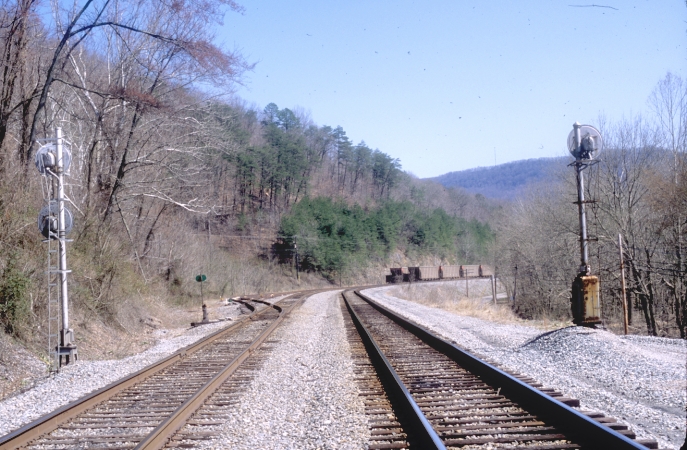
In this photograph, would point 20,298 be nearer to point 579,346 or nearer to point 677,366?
point 579,346

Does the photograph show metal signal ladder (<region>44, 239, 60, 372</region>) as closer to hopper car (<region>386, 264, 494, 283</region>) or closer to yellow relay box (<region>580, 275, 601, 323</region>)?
yellow relay box (<region>580, 275, 601, 323</region>)

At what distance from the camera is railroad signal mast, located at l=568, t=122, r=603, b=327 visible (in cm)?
1258

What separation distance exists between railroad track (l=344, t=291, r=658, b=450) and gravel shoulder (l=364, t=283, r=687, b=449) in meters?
0.67

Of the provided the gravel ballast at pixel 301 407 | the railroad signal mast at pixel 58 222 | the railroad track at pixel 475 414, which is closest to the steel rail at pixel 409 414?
the railroad track at pixel 475 414

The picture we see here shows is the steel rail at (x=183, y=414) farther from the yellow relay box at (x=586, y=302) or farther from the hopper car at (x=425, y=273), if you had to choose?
the hopper car at (x=425, y=273)

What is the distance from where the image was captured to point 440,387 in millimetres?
7340

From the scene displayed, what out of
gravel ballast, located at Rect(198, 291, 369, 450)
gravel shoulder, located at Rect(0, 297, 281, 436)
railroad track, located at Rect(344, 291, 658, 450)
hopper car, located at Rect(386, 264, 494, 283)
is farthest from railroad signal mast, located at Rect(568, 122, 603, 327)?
hopper car, located at Rect(386, 264, 494, 283)

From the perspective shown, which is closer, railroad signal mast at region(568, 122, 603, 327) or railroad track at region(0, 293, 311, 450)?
railroad track at region(0, 293, 311, 450)

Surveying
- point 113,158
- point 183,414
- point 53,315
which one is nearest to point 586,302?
point 183,414

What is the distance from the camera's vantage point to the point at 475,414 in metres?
5.93

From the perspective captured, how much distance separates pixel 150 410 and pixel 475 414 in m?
3.76

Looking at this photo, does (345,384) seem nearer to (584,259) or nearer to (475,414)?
(475,414)

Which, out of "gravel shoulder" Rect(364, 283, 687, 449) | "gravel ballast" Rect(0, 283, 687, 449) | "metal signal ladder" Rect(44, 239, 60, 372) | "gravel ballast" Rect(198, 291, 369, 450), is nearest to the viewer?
"gravel ballast" Rect(198, 291, 369, 450)

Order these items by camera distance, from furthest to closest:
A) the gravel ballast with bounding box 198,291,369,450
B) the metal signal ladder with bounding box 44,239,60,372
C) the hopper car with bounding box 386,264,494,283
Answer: the hopper car with bounding box 386,264,494,283
the metal signal ladder with bounding box 44,239,60,372
the gravel ballast with bounding box 198,291,369,450
